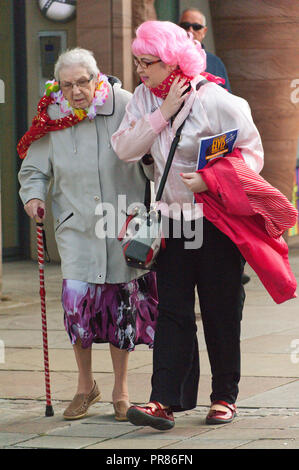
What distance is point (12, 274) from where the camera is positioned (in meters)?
11.7

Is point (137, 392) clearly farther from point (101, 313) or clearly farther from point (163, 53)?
point (163, 53)

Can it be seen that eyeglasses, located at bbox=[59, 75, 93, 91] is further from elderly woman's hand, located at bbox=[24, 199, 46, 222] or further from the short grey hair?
elderly woman's hand, located at bbox=[24, 199, 46, 222]

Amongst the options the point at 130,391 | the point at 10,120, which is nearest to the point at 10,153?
the point at 10,120

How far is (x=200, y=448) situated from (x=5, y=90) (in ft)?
26.0

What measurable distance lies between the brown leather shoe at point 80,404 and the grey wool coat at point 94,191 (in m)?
0.59

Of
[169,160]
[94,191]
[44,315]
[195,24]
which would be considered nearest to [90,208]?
[94,191]

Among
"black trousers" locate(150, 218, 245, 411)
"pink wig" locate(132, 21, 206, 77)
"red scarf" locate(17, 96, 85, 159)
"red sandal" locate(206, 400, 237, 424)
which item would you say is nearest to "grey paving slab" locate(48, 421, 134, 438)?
"black trousers" locate(150, 218, 245, 411)

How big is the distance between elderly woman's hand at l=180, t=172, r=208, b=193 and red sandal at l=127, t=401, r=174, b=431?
103 centimetres

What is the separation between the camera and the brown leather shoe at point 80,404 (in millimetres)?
5988

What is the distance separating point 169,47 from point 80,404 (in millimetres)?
1826

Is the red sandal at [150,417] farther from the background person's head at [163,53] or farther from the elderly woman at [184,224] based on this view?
the background person's head at [163,53]

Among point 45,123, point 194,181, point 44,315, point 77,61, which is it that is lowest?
Answer: point 44,315

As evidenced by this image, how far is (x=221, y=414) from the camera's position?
18.7ft
